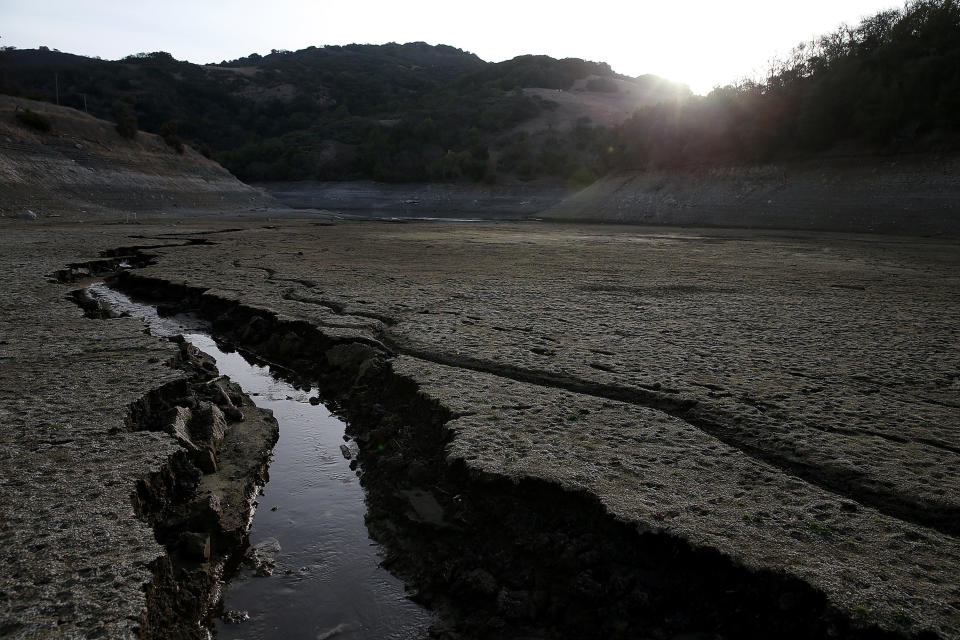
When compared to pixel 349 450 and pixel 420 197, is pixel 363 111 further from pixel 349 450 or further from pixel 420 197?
pixel 349 450

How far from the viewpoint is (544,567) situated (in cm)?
259

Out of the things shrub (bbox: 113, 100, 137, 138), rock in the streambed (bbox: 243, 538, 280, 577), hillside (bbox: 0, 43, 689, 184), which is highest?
hillside (bbox: 0, 43, 689, 184)

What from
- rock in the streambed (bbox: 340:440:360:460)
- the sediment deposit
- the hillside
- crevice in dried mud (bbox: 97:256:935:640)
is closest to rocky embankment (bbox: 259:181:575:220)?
the hillside

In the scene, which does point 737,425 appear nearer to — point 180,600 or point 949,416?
point 949,416

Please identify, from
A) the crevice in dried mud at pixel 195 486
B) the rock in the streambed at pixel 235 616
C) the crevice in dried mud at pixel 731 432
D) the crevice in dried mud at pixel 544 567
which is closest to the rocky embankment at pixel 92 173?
the crevice in dried mud at pixel 195 486

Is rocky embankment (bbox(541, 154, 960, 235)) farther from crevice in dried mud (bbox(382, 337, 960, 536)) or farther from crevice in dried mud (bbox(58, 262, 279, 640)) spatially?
crevice in dried mud (bbox(58, 262, 279, 640))

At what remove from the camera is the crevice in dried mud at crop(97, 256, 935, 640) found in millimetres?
2172

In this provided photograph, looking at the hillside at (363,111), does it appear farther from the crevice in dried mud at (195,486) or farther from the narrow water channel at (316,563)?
the narrow water channel at (316,563)

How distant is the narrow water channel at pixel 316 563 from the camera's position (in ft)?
8.11

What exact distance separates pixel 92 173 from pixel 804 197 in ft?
104

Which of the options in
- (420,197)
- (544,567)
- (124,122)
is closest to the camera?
(544,567)

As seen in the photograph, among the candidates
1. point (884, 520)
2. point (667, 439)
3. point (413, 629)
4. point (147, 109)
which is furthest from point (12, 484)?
point (147, 109)

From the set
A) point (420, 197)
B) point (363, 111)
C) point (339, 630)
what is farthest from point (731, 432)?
point (363, 111)

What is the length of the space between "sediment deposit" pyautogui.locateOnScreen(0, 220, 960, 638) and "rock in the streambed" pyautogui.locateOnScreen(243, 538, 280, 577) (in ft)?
1.66
